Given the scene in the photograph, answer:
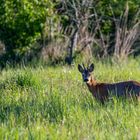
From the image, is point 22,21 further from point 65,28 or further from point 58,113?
point 58,113

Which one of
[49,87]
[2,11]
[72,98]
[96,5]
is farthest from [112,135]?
[96,5]

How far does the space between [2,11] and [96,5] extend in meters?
3.28

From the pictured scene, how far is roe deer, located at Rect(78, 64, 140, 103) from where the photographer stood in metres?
10.8

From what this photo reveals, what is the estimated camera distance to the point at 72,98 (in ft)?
35.5

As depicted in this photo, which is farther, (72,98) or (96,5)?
(96,5)

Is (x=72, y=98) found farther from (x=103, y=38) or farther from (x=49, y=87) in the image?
(x=103, y=38)

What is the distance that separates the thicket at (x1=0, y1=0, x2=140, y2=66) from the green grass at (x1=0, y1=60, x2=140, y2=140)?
614 cm

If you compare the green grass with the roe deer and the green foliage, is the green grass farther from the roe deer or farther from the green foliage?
the green foliage

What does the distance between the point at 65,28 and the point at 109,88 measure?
9940 millimetres

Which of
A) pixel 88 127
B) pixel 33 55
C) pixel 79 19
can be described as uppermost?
pixel 88 127

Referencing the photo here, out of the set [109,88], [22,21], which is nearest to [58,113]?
[109,88]

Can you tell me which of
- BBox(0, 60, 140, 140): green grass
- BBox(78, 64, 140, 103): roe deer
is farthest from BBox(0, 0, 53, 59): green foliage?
BBox(78, 64, 140, 103): roe deer

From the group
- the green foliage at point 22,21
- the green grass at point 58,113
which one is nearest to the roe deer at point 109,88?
the green grass at point 58,113

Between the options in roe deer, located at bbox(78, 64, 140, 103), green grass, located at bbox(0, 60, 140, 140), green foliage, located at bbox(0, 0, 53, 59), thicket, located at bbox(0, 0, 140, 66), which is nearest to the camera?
green grass, located at bbox(0, 60, 140, 140)
